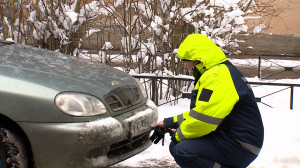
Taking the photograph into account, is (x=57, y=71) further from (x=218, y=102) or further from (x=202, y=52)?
(x=218, y=102)

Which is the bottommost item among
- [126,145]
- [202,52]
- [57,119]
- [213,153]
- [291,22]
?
[126,145]

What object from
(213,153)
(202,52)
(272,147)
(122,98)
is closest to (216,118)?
(213,153)

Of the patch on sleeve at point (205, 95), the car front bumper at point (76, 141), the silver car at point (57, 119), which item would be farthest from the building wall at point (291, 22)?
the patch on sleeve at point (205, 95)

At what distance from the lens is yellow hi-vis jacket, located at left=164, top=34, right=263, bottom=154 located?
121 inches

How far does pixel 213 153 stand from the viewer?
10.8ft

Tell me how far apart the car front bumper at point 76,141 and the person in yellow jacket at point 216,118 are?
57 centimetres

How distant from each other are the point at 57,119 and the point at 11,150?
409 millimetres

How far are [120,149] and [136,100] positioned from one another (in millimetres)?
526

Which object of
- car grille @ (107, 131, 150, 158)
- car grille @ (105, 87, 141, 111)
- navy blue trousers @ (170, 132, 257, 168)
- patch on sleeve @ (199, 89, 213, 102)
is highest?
patch on sleeve @ (199, 89, 213, 102)

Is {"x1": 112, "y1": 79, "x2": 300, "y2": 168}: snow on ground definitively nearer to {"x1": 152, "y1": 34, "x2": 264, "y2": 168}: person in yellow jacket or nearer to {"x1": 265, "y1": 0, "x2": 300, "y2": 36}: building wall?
{"x1": 152, "y1": 34, "x2": 264, "y2": 168}: person in yellow jacket

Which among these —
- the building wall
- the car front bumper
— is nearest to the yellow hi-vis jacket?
the car front bumper

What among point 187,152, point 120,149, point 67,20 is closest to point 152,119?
point 120,149

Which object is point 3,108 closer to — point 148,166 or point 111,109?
point 111,109

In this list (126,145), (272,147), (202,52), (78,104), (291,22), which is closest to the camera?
(202,52)
